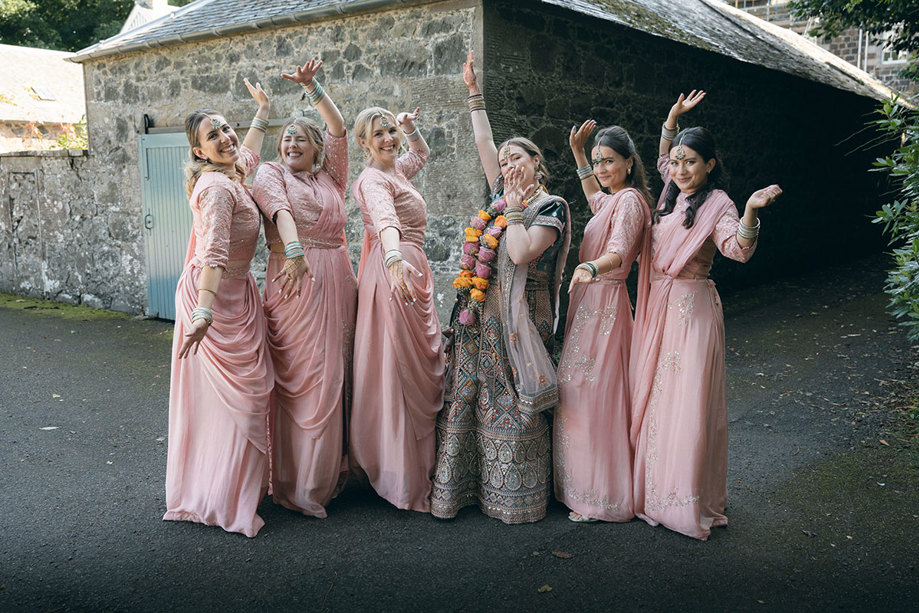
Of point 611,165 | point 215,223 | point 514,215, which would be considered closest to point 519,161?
point 514,215

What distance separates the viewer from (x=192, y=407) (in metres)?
3.69

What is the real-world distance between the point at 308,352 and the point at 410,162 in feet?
4.05

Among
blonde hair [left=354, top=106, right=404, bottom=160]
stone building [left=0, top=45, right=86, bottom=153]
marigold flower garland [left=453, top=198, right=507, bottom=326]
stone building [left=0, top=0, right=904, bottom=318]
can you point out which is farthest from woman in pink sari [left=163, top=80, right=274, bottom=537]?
stone building [left=0, top=45, right=86, bottom=153]

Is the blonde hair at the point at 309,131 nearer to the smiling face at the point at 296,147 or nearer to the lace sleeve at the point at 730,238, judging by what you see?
the smiling face at the point at 296,147

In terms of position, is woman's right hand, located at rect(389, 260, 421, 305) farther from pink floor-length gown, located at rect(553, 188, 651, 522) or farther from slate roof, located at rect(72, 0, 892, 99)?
slate roof, located at rect(72, 0, 892, 99)

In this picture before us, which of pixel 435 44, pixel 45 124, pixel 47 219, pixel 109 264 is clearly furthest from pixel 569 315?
pixel 45 124

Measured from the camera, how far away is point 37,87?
1728 cm

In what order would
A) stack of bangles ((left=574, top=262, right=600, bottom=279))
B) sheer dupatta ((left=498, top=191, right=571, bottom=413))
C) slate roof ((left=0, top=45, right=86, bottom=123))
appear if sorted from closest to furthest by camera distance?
stack of bangles ((left=574, top=262, right=600, bottom=279)), sheer dupatta ((left=498, top=191, right=571, bottom=413)), slate roof ((left=0, top=45, right=86, bottom=123))

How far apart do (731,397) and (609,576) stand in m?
3.22

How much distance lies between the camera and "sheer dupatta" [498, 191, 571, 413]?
11.8 feet

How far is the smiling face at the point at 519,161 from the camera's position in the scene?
357cm

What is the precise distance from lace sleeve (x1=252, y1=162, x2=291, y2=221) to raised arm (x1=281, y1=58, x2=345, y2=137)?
38 cm

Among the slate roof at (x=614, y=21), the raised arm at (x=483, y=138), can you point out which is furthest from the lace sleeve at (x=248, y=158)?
the slate roof at (x=614, y=21)

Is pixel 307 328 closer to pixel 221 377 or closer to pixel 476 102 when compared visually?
pixel 221 377
